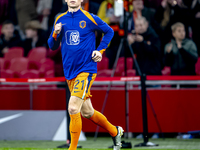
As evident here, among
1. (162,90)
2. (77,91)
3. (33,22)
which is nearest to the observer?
(77,91)

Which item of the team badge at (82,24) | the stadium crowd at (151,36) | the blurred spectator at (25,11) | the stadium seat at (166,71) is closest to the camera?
the team badge at (82,24)

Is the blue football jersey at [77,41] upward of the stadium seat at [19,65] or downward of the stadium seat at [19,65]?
Result: upward

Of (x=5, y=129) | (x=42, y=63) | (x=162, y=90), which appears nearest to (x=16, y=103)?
(x=5, y=129)

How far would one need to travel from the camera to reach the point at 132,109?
714 cm

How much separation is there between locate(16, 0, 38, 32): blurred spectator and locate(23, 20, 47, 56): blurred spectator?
52 cm

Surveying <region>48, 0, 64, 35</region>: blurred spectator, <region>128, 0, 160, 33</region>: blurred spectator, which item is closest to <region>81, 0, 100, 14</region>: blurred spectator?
<region>128, 0, 160, 33</region>: blurred spectator

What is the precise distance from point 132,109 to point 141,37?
187 centimetres

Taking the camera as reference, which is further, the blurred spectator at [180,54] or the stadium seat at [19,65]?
the stadium seat at [19,65]

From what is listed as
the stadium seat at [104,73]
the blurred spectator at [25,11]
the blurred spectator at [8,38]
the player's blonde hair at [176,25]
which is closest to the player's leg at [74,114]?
the stadium seat at [104,73]

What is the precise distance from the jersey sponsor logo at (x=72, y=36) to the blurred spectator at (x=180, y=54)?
411 cm

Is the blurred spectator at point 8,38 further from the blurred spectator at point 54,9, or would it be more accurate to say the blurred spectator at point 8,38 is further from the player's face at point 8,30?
the blurred spectator at point 54,9

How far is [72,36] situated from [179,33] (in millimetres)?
4497

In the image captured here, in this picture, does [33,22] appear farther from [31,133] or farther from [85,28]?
[85,28]

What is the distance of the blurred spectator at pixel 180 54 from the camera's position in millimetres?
7496
